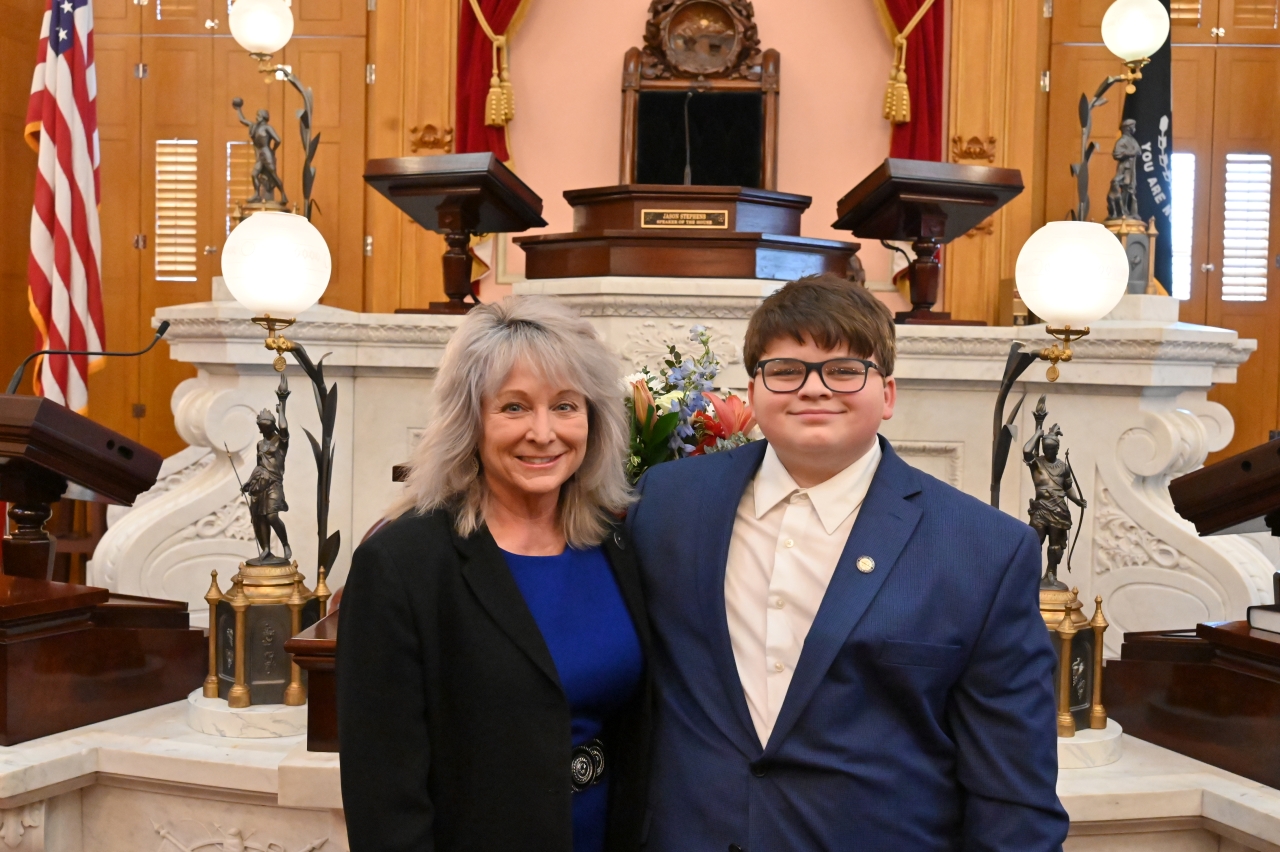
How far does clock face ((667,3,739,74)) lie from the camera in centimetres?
736

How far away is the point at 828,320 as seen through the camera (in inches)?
63.6

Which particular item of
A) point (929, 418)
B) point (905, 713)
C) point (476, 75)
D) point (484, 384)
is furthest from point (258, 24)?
point (905, 713)

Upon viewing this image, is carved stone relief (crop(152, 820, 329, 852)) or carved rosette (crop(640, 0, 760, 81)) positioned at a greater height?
carved rosette (crop(640, 0, 760, 81))

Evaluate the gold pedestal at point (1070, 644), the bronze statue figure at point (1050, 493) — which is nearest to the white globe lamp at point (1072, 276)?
the bronze statue figure at point (1050, 493)

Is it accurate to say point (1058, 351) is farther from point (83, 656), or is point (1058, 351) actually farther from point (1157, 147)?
point (1157, 147)

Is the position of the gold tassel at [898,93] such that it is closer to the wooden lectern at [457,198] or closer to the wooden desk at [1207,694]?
the wooden lectern at [457,198]

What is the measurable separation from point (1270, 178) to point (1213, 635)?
5601 millimetres

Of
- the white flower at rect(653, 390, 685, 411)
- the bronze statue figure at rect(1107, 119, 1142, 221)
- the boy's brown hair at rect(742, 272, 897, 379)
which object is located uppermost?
the bronze statue figure at rect(1107, 119, 1142, 221)

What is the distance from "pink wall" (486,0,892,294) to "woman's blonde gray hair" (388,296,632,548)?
5730 mm

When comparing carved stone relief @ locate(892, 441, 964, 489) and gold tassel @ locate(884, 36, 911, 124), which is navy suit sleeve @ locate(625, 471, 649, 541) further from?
gold tassel @ locate(884, 36, 911, 124)

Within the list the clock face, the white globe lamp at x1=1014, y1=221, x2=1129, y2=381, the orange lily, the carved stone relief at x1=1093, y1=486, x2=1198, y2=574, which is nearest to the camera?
the orange lily

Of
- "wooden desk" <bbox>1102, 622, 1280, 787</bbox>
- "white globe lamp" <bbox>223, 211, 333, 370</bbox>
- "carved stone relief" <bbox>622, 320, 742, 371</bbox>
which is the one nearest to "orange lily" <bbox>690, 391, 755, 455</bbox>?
"white globe lamp" <bbox>223, 211, 333, 370</bbox>

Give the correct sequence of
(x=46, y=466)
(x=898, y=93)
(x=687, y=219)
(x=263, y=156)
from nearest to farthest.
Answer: (x=46, y=466), (x=687, y=219), (x=263, y=156), (x=898, y=93)

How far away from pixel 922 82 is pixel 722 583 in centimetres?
623
